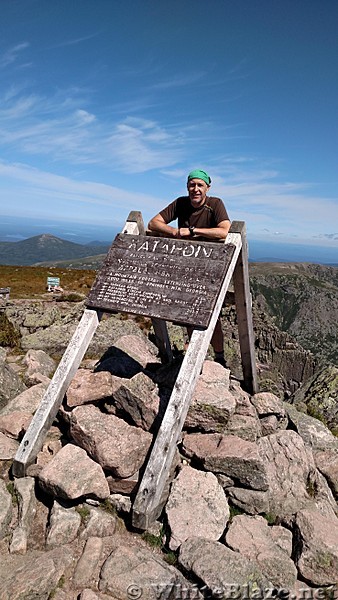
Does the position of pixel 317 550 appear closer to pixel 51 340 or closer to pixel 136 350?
pixel 136 350

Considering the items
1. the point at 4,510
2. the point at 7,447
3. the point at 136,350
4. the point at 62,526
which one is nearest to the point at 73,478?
the point at 62,526

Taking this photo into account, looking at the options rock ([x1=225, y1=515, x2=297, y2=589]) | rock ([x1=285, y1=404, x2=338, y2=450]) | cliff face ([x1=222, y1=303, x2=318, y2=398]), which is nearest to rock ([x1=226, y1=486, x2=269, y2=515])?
rock ([x1=225, y1=515, x2=297, y2=589])

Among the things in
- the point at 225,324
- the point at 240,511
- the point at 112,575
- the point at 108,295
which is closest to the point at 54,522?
the point at 112,575

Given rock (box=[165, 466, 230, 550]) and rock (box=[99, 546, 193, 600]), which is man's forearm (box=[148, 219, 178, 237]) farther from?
rock (box=[99, 546, 193, 600])

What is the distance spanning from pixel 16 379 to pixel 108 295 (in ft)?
13.5

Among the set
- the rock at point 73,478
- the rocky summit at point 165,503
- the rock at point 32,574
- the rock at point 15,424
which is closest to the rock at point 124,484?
the rocky summit at point 165,503

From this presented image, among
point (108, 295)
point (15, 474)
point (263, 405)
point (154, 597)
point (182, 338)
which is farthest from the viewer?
point (182, 338)

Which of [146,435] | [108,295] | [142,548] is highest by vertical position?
[108,295]

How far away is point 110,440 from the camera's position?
646 cm

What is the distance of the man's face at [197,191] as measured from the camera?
7840 millimetres

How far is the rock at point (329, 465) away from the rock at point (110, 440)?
14.0 feet

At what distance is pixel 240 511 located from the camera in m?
6.39

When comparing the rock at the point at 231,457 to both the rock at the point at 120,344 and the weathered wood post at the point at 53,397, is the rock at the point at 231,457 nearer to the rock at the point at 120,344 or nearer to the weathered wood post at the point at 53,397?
the weathered wood post at the point at 53,397

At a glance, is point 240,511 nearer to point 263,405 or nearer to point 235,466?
point 235,466
